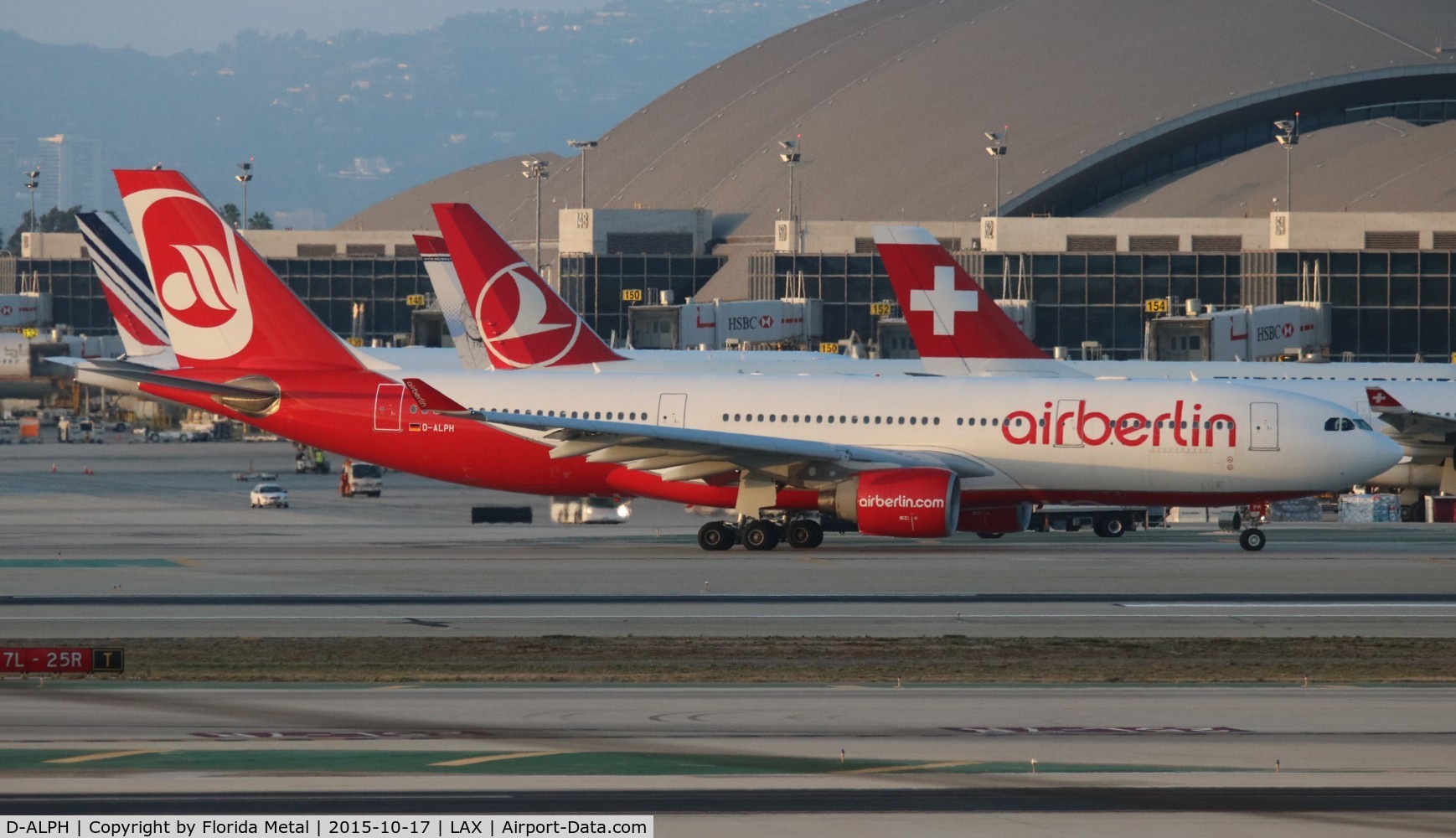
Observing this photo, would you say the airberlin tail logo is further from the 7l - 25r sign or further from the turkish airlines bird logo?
the 7l - 25r sign

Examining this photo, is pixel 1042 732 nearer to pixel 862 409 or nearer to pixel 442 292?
pixel 862 409

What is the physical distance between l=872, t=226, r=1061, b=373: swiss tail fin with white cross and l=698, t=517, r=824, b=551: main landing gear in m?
14.1

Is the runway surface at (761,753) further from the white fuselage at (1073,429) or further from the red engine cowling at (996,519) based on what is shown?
the red engine cowling at (996,519)

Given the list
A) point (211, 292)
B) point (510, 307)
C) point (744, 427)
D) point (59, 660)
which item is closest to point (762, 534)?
point (744, 427)

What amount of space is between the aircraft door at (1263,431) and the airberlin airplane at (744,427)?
4cm

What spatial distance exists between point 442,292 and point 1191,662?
53.8m

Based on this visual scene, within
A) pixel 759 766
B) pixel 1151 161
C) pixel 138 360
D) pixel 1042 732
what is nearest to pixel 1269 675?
pixel 1042 732

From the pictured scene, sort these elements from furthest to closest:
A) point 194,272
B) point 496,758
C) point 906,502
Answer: point 194,272
point 906,502
point 496,758

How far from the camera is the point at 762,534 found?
131ft

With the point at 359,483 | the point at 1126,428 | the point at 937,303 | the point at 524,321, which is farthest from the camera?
the point at 359,483

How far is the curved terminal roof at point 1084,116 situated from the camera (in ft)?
371

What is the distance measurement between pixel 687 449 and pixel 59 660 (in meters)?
17.9

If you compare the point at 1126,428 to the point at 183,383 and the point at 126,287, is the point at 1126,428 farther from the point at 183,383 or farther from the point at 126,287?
the point at 126,287

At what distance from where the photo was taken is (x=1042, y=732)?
18.3m
